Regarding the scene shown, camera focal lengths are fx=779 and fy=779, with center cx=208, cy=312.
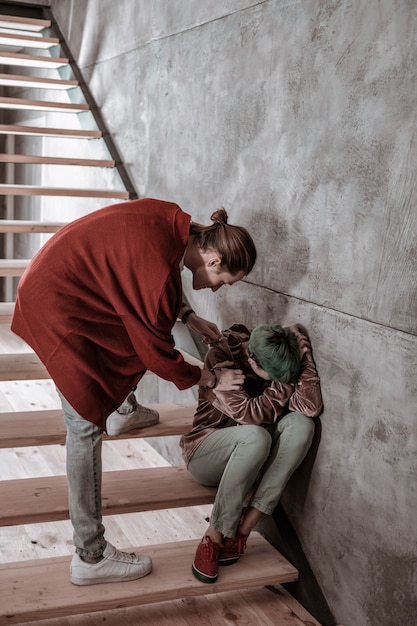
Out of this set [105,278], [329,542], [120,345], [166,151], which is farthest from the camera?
[166,151]

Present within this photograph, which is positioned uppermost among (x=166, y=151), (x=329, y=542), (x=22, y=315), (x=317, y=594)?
(x=166, y=151)

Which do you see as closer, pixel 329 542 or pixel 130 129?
pixel 329 542

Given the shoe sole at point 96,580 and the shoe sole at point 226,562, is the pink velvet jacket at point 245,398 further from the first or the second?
the shoe sole at point 96,580

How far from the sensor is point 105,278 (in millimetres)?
2096

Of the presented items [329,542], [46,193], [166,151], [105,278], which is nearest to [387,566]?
[329,542]

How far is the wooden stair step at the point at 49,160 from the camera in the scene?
3773 mm

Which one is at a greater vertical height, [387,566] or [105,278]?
[105,278]

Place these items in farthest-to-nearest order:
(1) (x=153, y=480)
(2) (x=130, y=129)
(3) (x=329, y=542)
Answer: (2) (x=130, y=129)
(1) (x=153, y=480)
(3) (x=329, y=542)

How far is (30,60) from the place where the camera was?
4.45 m

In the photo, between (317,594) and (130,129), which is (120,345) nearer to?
(317,594)

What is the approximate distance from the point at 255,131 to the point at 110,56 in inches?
70.9

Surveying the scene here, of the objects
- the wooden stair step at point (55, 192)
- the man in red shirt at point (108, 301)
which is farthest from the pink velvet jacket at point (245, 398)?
the wooden stair step at point (55, 192)

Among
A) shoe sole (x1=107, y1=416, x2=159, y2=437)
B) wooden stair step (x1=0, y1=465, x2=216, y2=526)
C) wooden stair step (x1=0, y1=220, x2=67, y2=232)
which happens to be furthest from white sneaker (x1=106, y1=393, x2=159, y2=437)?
wooden stair step (x1=0, y1=220, x2=67, y2=232)

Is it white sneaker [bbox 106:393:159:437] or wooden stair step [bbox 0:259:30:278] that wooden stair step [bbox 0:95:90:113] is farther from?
white sneaker [bbox 106:393:159:437]
